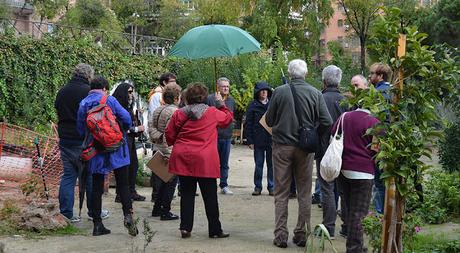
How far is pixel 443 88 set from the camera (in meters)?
5.29

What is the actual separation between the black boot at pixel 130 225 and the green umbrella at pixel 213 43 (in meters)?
2.92

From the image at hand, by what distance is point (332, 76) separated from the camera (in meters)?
8.18

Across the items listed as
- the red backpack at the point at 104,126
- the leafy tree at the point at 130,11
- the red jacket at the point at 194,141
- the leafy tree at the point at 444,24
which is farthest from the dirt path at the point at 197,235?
the leafy tree at the point at 130,11

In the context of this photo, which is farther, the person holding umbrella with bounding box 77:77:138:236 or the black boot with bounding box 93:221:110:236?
the black boot with bounding box 93:221:110:236

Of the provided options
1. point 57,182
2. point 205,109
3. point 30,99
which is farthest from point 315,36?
point 205,109

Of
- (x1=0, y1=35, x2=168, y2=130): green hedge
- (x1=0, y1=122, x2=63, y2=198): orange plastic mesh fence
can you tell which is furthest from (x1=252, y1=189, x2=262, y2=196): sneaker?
(x1=0, y1=35, x2=168, y2=130): green hedge

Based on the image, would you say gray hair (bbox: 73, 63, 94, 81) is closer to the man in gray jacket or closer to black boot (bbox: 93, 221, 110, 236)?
black boot (bbox: 93, 221, 110, 236)

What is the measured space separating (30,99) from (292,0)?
18.1 m

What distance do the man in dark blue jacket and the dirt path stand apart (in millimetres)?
443

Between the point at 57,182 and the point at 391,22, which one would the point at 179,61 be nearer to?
the point at 57,182

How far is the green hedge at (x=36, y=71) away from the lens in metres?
16.4

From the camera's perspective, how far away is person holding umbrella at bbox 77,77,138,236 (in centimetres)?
778

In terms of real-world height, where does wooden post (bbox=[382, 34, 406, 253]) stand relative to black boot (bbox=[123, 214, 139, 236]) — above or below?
above

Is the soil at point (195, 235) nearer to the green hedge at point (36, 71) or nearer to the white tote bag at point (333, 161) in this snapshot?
the white tote bag at point (333, 161)
